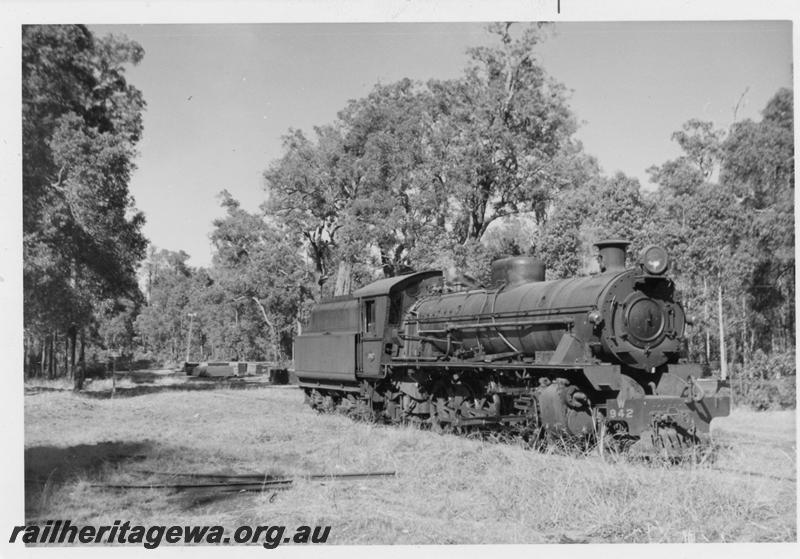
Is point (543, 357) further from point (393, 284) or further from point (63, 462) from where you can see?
point (63, 462)

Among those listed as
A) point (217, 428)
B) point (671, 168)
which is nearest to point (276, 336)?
point (671, 168)

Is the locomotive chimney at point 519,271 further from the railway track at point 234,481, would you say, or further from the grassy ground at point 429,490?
the railway track at point 234,481

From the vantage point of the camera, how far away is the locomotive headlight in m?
10.9

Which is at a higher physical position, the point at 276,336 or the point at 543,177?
the point at 543,177

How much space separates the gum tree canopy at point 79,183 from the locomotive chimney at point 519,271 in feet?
25.8

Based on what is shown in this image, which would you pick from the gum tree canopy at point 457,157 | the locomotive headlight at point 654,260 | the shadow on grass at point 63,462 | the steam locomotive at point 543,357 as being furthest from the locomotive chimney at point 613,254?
the gum tree canopy at point 457,157

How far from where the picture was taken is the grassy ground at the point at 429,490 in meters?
7.22

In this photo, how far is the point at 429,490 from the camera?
29.2 ft

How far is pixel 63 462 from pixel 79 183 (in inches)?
427

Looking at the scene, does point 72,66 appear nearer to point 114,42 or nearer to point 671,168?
point 114,42

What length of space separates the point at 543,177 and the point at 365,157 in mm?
8503

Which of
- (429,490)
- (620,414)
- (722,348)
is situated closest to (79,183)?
(429,490)

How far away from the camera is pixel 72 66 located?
14.5m

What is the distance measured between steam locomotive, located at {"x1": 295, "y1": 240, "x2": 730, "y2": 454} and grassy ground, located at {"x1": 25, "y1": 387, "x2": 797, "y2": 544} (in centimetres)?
80
